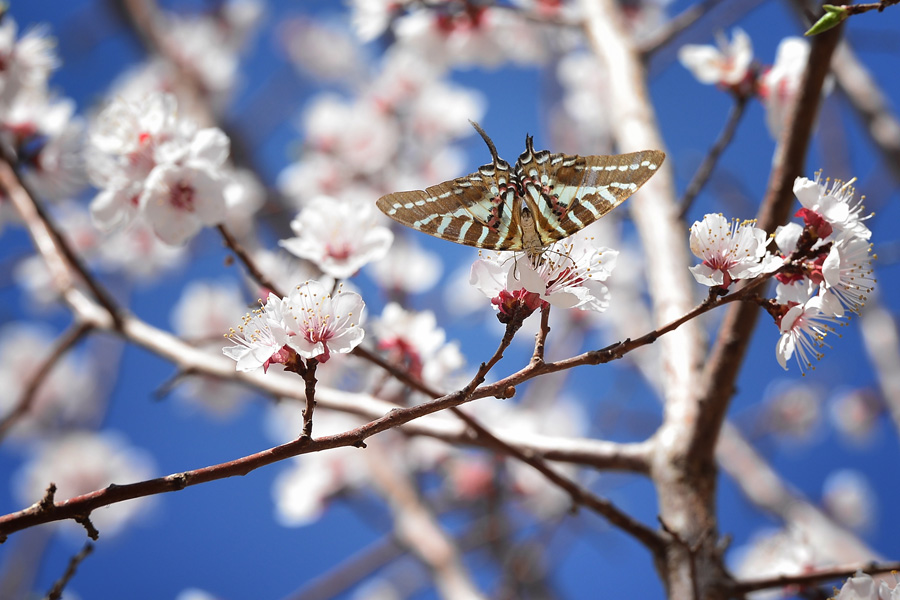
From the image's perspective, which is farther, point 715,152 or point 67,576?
point 715,152

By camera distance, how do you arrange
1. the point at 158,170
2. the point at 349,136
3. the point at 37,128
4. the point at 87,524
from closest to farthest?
the point at 87,524, the point at 158,170, the point at 37,128, the point at 349,136

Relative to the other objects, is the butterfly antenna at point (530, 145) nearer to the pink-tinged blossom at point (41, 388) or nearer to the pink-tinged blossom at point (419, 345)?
the pink-tinged blossom at point (419, 345)

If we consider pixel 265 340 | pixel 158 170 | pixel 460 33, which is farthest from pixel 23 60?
pixel 265 340

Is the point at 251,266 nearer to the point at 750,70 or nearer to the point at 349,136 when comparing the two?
the point at 750,70

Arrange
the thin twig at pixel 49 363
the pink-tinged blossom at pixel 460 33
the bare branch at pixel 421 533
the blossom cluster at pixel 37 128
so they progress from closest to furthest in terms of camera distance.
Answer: the thin twig at pixel 49 363 < the blossom cluster at pixel 37 128 < the bare branch at pixel 421 533 < the pink-tinged blossom at pixel 460 33

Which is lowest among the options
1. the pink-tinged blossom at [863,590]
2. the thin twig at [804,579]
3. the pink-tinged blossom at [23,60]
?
the pink-tinged blossom at [863,590]

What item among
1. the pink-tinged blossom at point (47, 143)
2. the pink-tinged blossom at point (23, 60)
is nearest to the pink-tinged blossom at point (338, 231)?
the pink-tinged blossom at point (47, 143)

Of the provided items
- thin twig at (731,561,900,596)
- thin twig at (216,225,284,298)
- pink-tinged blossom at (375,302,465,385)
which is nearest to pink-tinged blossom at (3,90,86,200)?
thin twig at (216,225,284,298)

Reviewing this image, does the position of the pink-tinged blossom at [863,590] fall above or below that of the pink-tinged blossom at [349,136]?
below
